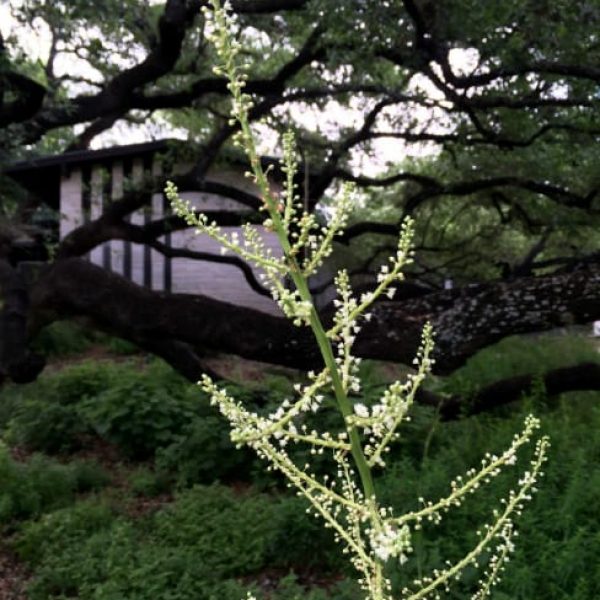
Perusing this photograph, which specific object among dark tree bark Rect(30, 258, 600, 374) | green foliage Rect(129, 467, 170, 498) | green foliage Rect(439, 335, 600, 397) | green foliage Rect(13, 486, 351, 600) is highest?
dark tree bark Rect(30, 258, 600, 374)

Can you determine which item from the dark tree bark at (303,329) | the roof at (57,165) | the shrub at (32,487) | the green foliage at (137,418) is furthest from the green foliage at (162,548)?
the roof at (57,165)

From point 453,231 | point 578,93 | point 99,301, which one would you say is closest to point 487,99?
point 578,93

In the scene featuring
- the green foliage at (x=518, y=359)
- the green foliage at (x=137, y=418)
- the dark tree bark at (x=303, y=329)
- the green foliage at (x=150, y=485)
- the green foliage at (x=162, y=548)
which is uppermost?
the dark tree bark at (x=303, y=329)

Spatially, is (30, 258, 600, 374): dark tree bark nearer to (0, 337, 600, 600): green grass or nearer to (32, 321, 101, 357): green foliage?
(0, 337, 600, 600): green grass

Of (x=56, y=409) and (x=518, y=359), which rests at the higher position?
(x=518, y=359)

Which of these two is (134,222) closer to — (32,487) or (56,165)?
(56,165)

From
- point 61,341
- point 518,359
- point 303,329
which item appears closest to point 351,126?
point 518,359

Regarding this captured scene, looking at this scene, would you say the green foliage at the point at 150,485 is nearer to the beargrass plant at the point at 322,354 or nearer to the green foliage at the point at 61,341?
the beargrass plant at the point at 322,354

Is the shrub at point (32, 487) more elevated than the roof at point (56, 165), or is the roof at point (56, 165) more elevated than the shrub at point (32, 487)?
the roof at point (56, 165)

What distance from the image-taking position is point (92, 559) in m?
5.63

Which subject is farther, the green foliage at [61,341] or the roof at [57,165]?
the roof at [57,165]

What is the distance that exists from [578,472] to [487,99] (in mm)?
3707

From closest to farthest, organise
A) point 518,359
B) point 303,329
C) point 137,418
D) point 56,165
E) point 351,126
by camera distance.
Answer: point 303,329
point 137,418
point 351,126
point 518,359
point 56,165

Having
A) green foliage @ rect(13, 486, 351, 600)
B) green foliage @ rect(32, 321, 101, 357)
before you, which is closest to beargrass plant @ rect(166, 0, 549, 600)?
green foliage @ rect(13, 486, 351, 600)
